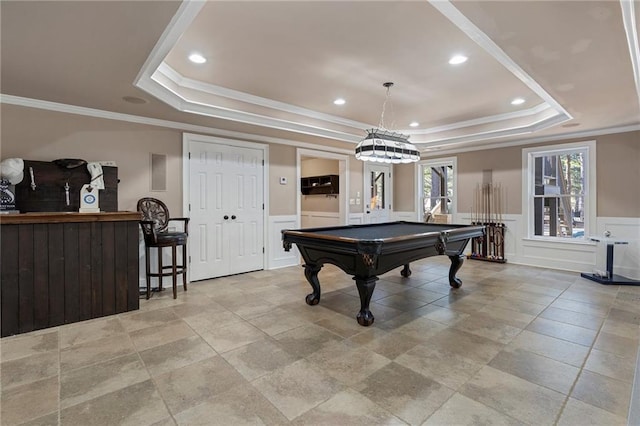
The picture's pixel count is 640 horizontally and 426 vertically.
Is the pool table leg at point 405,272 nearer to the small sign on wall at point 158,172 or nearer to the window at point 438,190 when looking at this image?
the window at point 438,190

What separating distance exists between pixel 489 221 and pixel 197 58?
229 inches

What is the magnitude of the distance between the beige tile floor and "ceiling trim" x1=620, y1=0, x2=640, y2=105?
7.70 feet

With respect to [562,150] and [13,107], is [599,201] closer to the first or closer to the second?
[562,150]

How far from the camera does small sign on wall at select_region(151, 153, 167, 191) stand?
4352mm

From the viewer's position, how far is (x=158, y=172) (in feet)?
14.4

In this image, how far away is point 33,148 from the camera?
354cm

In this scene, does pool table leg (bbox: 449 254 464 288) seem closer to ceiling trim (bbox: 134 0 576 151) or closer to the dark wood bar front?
ceiling trim (bbox: 134 0 576 151)

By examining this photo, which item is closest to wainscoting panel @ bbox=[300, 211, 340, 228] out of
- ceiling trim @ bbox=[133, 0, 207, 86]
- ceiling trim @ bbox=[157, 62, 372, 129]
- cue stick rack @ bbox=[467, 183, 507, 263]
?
ceiling trim @ bbox=[157, 62, 372, 129]

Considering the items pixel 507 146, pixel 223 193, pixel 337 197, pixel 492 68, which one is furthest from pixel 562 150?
pixel 223 193

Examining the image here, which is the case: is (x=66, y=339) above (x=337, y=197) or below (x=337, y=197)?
below

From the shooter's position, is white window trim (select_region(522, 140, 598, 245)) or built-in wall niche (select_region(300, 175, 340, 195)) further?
built-in wall niche (select_region(300, 175, 340, 195))

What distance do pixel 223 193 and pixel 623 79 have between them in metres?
4.93

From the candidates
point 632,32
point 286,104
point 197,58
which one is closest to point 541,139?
point 632,32

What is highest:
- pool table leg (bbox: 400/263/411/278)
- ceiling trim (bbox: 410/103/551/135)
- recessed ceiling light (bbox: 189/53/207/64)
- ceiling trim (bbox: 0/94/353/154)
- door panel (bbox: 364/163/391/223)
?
ceiling trim (bbox: 410/103/551/135)
